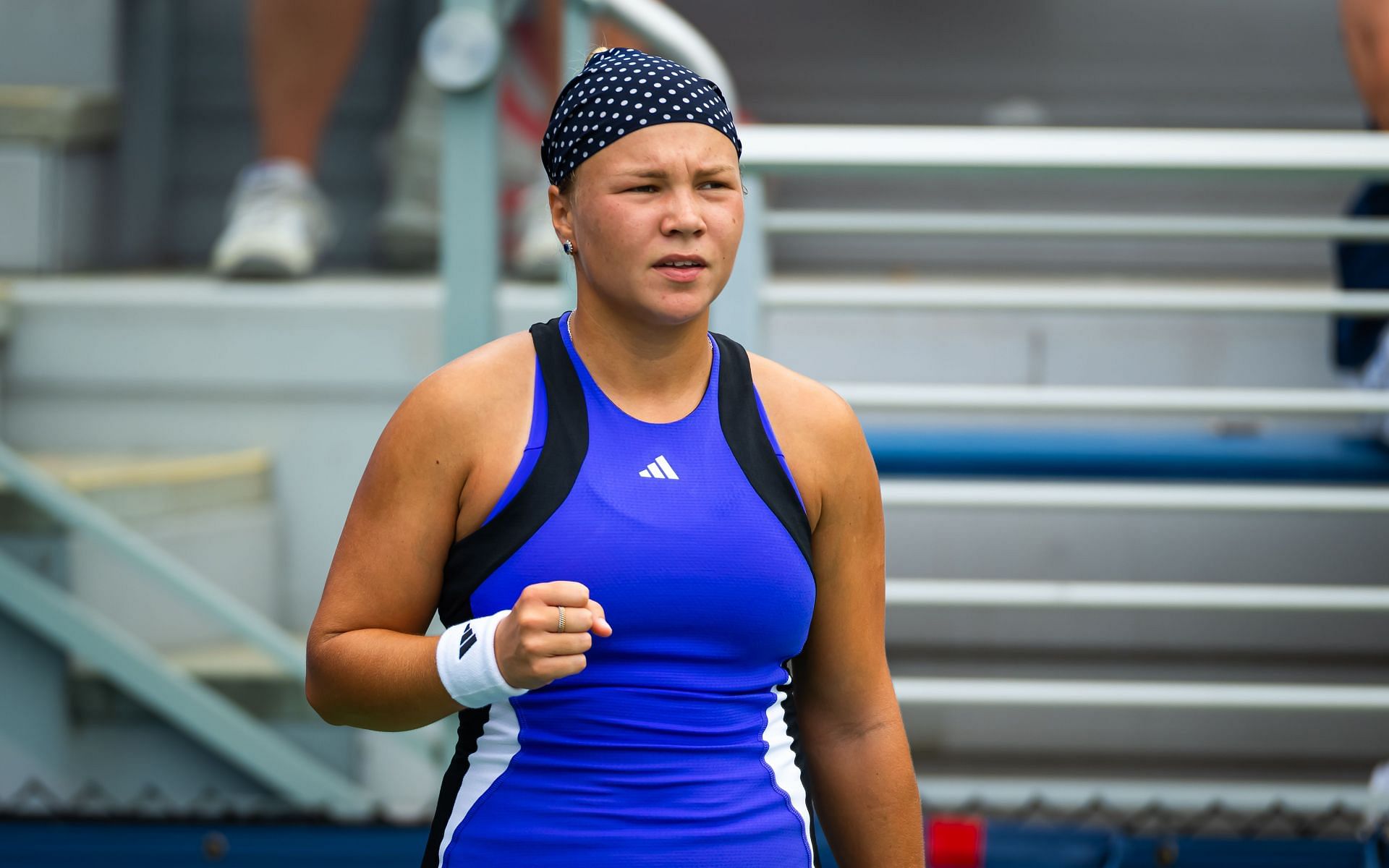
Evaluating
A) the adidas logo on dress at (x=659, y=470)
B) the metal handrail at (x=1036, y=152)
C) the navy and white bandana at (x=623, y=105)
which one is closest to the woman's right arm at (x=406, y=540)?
the adidas logo on dress at (x=659, y=470)

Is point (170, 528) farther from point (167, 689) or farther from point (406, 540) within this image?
point (406, 540)

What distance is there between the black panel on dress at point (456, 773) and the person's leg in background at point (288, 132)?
2.79 metres

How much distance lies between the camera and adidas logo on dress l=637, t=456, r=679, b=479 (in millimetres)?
1318

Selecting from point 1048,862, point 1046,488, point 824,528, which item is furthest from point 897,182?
point 824,528

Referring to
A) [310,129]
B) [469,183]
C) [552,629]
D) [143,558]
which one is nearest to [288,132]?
[310,129]

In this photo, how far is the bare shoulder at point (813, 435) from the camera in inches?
55.2

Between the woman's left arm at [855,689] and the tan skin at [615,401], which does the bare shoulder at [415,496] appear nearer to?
the tan skin at [615,401]

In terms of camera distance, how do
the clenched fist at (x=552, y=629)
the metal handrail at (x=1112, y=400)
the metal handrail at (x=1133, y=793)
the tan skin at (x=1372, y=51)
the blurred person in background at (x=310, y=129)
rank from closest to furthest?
the clenched fist at (x=552, y=629), the metal handrail at (x=1112, y=400), the metal handrail at (x=1133, y=793), the tan skin at (x=1372, y=51), the blurred person in background at (x=310, y=129)

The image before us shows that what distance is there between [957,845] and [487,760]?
156cm

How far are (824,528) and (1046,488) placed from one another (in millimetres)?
1370

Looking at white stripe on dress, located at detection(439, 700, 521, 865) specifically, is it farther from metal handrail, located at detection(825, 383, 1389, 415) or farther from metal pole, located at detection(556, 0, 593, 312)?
metal handrail, located at detection(825, 383, 1389, 415)

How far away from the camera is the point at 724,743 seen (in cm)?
134

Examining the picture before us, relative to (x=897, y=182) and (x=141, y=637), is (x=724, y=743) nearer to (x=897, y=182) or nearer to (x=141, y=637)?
(x=141, y=637)

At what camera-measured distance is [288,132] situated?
416 centimetres
